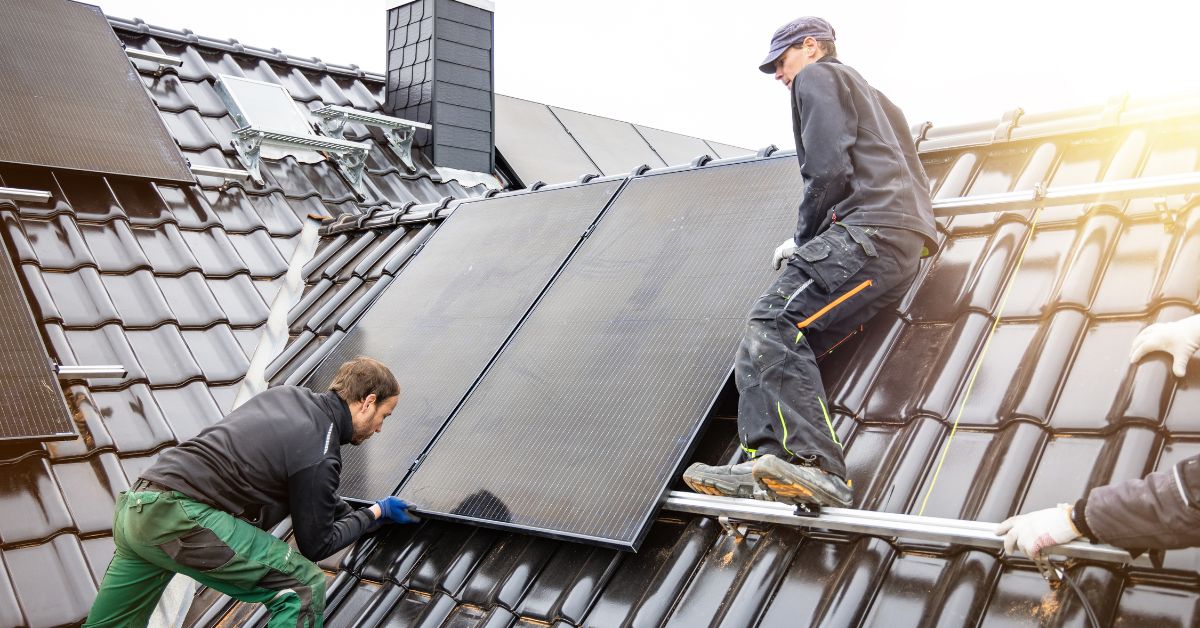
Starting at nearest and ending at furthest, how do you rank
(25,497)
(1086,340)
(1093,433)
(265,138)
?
(1093,433), (1086,340), (25,497), (265,138)

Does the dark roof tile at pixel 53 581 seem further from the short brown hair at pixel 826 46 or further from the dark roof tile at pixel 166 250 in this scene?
the short brown hair at pixel 826 46

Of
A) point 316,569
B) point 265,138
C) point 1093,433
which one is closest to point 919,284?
point 1093,433

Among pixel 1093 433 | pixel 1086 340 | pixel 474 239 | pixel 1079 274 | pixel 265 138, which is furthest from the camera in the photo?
pixel 265 138

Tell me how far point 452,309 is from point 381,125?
436cm

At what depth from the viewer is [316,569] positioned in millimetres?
4094

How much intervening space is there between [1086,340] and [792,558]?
4.07 ft

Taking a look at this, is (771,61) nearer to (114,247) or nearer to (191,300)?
(191,300)

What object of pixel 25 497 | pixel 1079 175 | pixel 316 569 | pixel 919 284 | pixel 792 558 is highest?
pixel 1079 175

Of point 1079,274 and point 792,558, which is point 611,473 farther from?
point 1079,274

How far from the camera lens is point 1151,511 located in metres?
2.37

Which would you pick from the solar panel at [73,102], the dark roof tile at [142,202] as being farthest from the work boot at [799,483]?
the solar panel at [73,102]

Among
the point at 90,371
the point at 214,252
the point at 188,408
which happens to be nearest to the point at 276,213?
the point at 214,252

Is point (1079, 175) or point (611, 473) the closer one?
point (611, 473)

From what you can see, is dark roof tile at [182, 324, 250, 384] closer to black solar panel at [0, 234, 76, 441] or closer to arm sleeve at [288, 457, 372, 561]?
black solar panel at [0, 234, 76, 441]
